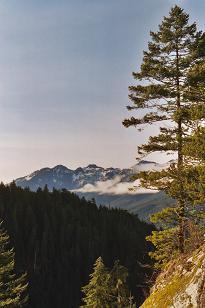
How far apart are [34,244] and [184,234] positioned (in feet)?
460

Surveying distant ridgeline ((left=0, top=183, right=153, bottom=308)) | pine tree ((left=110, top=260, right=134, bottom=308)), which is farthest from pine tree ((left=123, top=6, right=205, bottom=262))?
distant ridgeline ((left=0, top=183, right=153, bottom=308))

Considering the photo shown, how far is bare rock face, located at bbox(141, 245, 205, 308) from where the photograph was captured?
14594mm

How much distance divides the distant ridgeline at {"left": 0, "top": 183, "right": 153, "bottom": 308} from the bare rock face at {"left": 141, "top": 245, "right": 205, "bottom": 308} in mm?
120050

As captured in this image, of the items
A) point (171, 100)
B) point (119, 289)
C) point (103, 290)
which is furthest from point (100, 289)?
point (171, 100)

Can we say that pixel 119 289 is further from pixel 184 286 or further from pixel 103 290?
pixel 184 286

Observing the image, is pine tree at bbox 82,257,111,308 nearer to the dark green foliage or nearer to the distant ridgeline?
the dark green foliage

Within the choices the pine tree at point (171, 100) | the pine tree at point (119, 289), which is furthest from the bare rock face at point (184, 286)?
the pine tree at point (119, 289)

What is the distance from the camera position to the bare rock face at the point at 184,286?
14.6m

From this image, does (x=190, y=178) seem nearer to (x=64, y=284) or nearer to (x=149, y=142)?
(x=149, y=142)

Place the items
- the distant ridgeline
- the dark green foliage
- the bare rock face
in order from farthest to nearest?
the distant ridgeline → the dark green foliage → the bare rock face

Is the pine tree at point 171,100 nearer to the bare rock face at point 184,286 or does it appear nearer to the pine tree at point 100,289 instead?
the bare rock face at point 184,286

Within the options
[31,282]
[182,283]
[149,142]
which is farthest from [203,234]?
[31,282]

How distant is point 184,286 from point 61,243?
493 ft

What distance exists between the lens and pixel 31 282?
5428 inches
